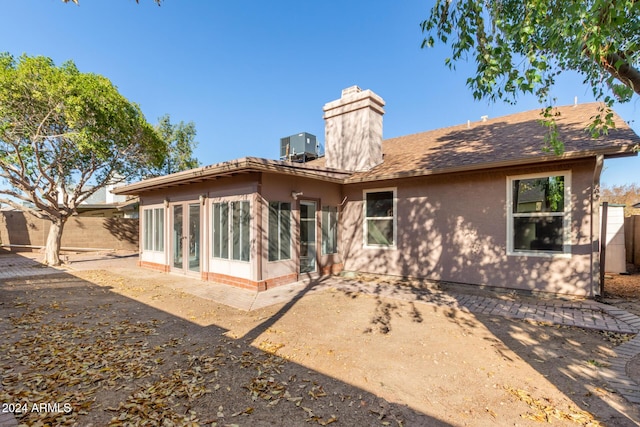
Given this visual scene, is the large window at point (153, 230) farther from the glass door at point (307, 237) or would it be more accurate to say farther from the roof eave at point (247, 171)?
the glass door at point (307, 237)

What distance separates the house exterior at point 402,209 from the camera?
6016 mm

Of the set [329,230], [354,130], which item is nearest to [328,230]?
[329,230]

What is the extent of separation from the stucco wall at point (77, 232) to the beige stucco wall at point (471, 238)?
1480 centimetres

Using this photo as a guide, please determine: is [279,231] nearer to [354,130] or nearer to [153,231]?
[354,130]

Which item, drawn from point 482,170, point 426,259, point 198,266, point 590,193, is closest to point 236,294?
point 198,266

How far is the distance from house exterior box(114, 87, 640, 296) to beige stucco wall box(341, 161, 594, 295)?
0.02 meters

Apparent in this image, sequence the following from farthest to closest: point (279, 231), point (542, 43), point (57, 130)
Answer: point (57, 130)
point (279, 231)
point (542, 43)

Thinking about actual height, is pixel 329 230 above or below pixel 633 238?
above

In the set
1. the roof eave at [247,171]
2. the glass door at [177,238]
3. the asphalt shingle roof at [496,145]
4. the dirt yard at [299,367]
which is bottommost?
the dirt yard at [299,367]

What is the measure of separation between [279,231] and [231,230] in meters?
1.28

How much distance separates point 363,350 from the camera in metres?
3.91

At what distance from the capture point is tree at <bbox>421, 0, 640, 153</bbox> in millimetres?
2837

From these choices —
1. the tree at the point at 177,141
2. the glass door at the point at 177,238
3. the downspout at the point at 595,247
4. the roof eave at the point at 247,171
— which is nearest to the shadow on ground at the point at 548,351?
the downspout at the point at 595,247

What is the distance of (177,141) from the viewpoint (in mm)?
18531
